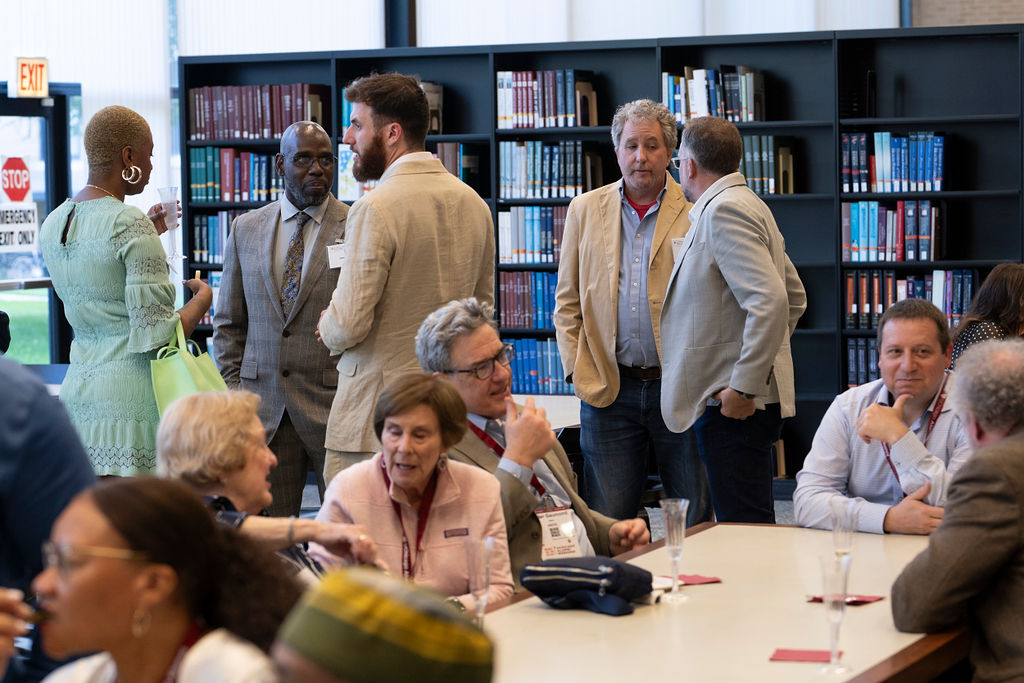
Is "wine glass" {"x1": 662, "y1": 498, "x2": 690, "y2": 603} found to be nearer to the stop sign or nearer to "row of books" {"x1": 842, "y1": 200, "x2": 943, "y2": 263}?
"row of books" {"x1": 842, "y1": 200, "x2": 943, "y2": 263}

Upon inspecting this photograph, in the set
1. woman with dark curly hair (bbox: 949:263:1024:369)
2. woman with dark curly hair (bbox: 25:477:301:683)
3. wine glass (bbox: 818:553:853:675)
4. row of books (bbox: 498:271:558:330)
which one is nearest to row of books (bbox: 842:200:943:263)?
row of books (bbox: 498:271:558:330)

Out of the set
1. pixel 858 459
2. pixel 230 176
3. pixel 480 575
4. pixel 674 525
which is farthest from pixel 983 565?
pixel 230 176

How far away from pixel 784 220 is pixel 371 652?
640cm

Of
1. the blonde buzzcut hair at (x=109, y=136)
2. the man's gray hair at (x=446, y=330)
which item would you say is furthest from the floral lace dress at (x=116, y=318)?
the man's gray hair at (x=446, y=330)

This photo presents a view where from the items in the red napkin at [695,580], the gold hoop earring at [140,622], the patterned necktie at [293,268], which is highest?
the patterned necktie at [293,268]

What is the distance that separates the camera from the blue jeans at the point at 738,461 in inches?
157

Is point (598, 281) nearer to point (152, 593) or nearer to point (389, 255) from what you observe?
point (389, 255)

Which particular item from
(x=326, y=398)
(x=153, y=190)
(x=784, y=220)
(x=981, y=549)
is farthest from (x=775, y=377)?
(x=153, y=190)

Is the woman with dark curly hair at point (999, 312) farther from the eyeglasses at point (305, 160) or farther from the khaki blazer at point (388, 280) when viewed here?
the eyeglasses at point (305, 160)

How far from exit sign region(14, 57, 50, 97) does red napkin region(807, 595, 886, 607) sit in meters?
6.59

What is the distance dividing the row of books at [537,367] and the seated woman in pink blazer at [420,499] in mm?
4367

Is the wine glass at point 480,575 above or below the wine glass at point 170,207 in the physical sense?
below

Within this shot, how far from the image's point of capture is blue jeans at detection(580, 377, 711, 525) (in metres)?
4.27

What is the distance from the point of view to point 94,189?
3596 mm
